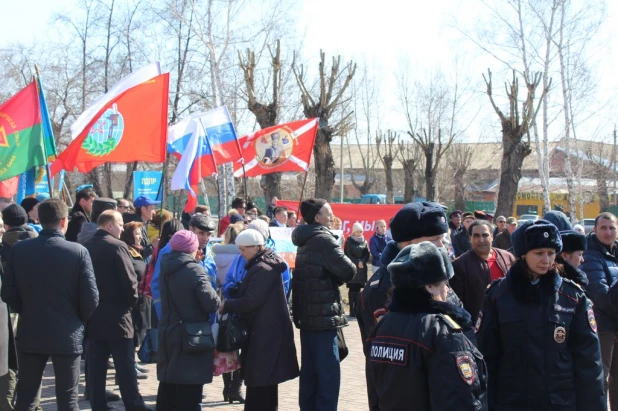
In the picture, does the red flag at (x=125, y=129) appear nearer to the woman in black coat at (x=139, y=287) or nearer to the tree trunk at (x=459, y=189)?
the woman in black coat at (x=139, y=287)

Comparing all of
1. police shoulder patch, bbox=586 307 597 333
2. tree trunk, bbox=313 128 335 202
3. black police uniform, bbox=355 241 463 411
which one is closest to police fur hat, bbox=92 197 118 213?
black police uniform, bbox=355 241 463 411

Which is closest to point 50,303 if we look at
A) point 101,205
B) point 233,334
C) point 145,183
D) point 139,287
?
point 233,334

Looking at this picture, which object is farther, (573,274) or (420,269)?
(573,274)

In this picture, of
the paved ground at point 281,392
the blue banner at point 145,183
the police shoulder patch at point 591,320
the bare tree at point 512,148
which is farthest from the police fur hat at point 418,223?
the bare tree at point 512,148

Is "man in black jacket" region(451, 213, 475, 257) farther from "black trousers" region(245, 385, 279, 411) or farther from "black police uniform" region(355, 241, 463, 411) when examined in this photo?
"black police uniform" region(355, 241, 463, 411)

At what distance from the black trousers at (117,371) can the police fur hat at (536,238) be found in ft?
13.2

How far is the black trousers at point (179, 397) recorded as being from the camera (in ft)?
20.8

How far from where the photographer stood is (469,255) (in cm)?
640

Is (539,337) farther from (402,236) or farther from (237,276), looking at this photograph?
(237,276)

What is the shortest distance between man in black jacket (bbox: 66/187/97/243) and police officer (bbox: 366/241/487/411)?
6279 mm

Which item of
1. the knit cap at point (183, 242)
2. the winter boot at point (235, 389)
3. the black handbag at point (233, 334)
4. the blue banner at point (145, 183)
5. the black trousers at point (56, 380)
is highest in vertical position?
the blue banner at point (145, 183)

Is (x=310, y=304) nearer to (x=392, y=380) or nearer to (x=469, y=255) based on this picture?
(x=469, y=255)

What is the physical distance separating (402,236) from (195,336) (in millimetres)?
2324

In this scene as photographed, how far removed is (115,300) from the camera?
7023 mm
